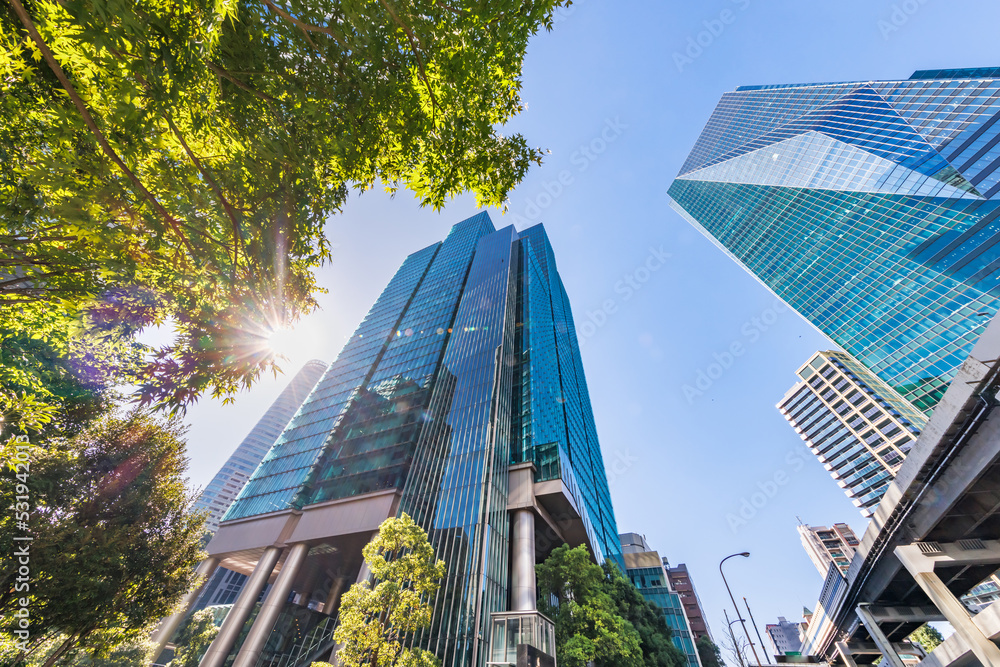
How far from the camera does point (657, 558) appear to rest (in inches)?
2302

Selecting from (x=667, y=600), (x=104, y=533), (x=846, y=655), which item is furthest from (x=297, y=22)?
(x=667, y=600)

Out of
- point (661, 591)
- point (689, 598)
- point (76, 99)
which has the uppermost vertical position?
point (689, 598)

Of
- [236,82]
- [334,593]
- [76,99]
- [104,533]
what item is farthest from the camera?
[334,593]

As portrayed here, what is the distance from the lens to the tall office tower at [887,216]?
46281 millimetres

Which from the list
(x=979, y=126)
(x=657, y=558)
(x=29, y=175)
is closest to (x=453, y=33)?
(x=29, y=175)

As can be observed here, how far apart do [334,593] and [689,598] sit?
7004 cm

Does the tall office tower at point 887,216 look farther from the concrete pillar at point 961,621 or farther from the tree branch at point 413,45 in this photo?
the tree branch at point 413,45

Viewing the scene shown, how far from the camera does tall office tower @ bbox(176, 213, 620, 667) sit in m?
22.0

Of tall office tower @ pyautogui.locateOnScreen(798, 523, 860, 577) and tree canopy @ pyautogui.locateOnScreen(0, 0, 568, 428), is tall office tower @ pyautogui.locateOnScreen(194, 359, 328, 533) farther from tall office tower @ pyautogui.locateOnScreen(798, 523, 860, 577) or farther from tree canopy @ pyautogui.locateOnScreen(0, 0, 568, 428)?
tall office tower @ pyautogui.locateOnScreen(798, 523, 860, 577)

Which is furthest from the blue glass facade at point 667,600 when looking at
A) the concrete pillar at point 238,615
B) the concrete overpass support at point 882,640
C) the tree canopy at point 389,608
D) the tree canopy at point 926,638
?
the tree canopy at point 389,608

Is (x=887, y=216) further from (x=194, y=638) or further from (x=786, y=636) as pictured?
(x=786, y=636)

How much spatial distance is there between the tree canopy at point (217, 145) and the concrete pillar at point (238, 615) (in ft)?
90.7

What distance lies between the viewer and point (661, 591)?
53562mm

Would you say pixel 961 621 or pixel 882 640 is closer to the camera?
pixel 961 621
